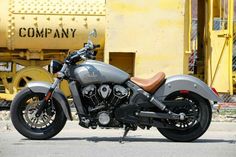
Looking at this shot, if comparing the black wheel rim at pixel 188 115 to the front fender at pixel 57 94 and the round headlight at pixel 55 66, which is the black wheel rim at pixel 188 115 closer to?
the front fender at pixel 57 94

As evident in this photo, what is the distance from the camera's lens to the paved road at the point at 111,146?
7875 mm

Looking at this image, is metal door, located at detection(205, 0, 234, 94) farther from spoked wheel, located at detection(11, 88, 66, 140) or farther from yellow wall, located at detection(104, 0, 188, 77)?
spoked wheel, located at detection(11, 88, 66, 140)

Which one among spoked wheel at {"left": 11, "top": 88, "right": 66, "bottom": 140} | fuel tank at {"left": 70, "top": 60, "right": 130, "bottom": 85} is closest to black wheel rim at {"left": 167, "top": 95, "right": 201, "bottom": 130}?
fuel tank at {"left": 70, "top": 60, "right": 130, "bottom": 85}

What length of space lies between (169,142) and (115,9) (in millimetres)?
3850

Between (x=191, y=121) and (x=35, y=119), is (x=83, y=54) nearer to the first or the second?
(x=35, y=119)

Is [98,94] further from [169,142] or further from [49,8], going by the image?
[49,8]

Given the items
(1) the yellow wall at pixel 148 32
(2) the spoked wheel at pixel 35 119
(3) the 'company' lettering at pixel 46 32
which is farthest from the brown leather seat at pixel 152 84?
(3) the 'company' lettering at pixel 46 32

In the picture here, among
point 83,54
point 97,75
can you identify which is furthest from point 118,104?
point 83,54

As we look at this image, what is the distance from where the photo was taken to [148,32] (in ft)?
39.3

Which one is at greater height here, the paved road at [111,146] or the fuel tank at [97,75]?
the fuel tank at [97,75]

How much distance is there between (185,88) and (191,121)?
46 cm

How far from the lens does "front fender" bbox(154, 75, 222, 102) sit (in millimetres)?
8852

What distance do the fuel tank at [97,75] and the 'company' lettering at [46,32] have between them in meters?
3.49

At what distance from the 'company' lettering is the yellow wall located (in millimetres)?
730
